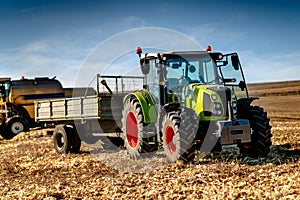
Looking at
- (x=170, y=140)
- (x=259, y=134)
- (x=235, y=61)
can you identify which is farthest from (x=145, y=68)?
(x=259, y=134)

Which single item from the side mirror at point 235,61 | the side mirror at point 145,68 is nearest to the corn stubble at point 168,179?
the side mirror at point 235,61

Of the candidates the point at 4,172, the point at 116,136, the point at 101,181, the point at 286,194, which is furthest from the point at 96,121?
the point at 286,194

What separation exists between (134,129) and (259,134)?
3.31 m

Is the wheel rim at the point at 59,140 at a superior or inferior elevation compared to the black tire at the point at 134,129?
inferior

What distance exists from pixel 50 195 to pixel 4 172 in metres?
3.81

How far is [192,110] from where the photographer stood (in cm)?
947

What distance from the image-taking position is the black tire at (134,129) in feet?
34.0

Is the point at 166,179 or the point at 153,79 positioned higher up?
the point at 153,79

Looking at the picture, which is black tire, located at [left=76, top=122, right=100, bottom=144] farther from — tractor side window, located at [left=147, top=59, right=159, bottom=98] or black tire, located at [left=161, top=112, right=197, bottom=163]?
black tire, located at [left=161, top=112, right=197, bottom=163]

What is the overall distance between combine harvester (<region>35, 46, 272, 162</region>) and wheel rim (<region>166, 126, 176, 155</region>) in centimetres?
2

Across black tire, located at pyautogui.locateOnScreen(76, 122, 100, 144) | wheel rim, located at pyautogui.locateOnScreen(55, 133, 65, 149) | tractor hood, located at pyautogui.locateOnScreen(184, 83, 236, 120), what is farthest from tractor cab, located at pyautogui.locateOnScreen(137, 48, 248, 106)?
wheel rim, located at pyautogui.locateOnScreen(55, 133, 65, 149)

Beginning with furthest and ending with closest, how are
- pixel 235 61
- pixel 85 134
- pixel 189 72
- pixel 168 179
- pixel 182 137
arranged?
pixel 85 134
pixel 189 72
pixel 235 61
pixel 182 137
pixel 168 179

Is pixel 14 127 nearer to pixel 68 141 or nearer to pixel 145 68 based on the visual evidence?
pixel 68 141

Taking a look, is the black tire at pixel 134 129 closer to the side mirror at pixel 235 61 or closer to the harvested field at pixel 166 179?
the harvested field at pixel 166 179
